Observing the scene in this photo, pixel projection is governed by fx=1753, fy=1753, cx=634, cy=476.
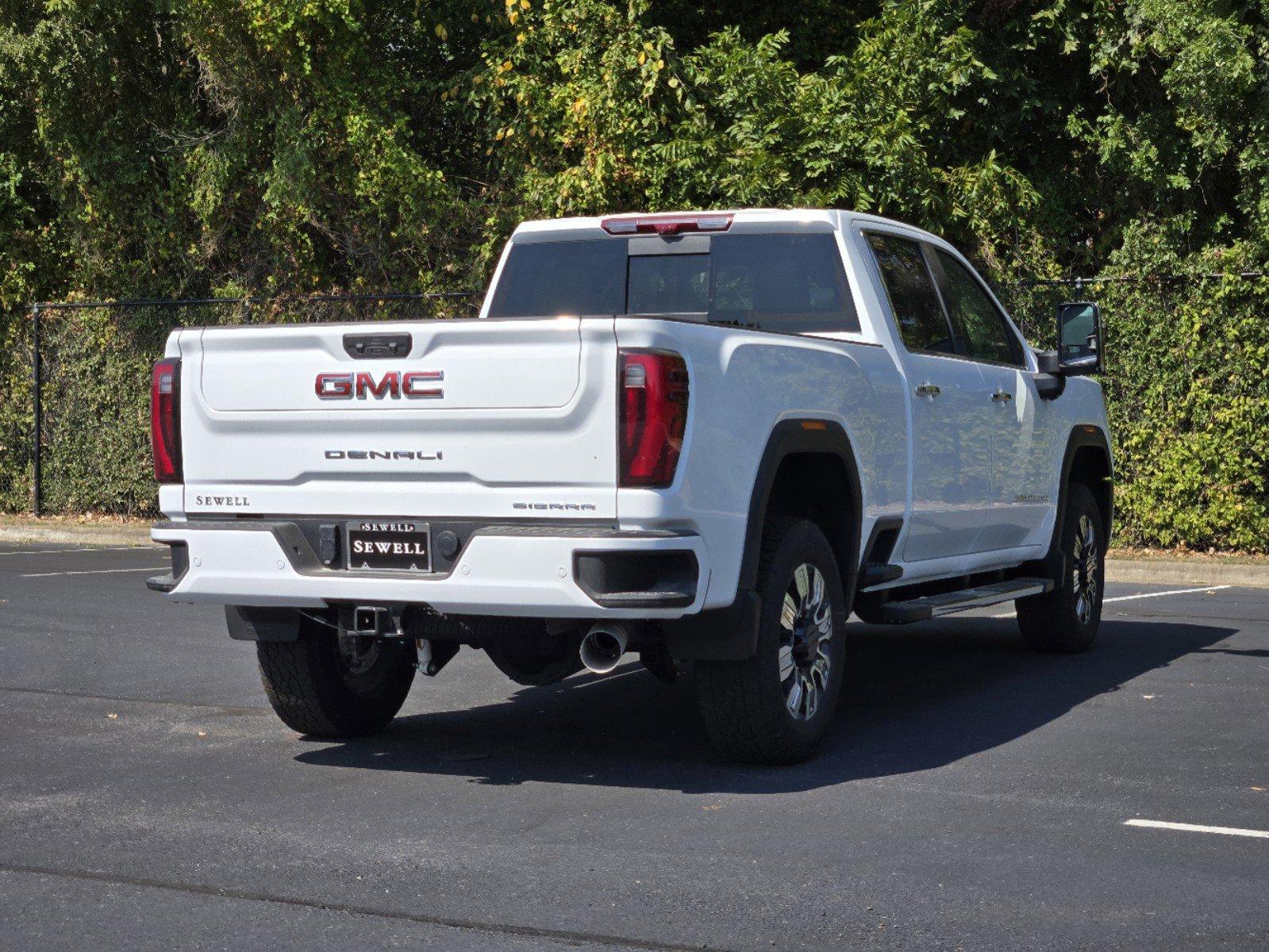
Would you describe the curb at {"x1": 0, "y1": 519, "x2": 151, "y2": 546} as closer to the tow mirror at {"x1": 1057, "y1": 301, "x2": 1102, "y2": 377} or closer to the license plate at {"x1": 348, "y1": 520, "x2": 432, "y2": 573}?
the tow mirror at {"x1": 1057, "y1": 301, "x2": 1102, "y2": 377}

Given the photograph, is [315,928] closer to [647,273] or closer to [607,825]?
[607,825]

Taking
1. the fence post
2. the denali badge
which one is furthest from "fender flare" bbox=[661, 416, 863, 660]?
the fence post

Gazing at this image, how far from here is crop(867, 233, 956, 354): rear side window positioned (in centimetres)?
802

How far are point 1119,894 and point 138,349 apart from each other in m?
17.0

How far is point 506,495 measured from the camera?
239 inches

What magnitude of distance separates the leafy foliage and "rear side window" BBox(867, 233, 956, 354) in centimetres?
785

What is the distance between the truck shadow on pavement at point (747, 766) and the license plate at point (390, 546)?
928mm

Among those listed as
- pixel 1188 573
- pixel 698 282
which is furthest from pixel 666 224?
pixel 1188 573

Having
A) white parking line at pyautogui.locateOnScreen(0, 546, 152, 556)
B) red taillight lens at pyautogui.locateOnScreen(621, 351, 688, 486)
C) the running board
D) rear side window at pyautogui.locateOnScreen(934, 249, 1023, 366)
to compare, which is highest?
rear side window at pyautogui.locateOnScreen(934, 249, 1023, 366)

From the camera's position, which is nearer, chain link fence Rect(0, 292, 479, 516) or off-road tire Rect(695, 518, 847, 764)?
off-road tire Rect(695, 518, 847, 764)

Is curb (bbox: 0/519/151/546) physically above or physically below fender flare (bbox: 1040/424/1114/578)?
below

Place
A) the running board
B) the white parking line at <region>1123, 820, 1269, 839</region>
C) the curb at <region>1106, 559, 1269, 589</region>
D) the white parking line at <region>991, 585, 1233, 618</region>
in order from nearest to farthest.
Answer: the white parking line at <region>1123, 820, 1269, 839</region> < the running board < the white parking line at <region>991, 585, 1233, 618</region> < the curb at <region>1106, 559, 1269, 589</region>

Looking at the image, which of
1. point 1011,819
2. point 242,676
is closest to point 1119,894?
point 1011,819

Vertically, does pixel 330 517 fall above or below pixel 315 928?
above
